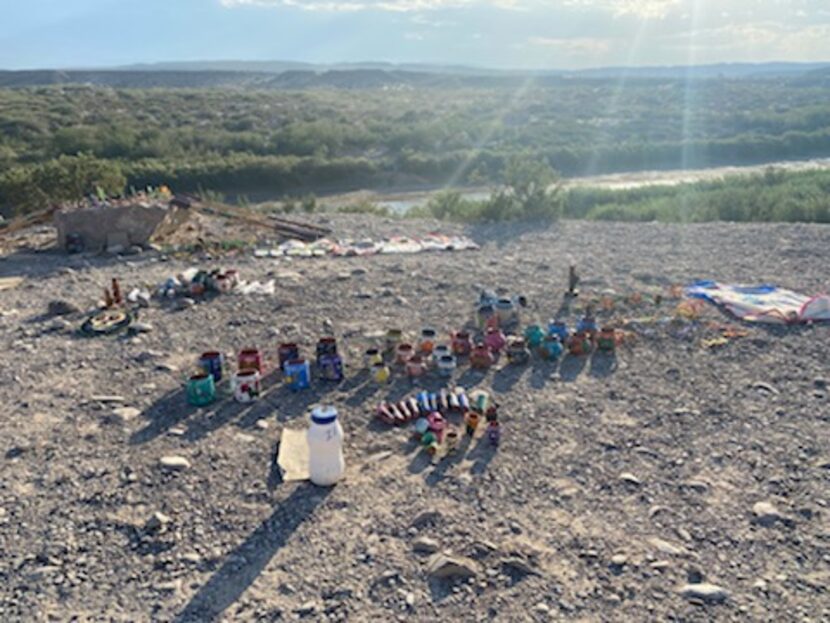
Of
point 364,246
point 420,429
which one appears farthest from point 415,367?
point 364,246

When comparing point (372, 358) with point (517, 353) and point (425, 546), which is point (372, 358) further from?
point (425, 546)

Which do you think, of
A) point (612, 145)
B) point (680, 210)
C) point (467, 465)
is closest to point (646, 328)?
point (467, 465)

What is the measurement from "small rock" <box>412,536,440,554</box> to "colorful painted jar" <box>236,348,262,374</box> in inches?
108

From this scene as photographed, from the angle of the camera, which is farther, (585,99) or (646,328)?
(585,99)

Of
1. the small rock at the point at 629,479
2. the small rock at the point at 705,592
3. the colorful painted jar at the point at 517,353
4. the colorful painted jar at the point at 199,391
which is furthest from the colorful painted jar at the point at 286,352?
the small rock at the point at 705,592

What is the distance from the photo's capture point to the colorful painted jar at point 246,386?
6.13 meters

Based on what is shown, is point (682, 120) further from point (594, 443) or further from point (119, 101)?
point (594, 443)

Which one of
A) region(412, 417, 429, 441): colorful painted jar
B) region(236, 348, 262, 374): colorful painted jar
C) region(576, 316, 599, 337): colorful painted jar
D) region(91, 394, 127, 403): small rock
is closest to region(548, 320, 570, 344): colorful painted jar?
region(576, 316, 599, 337): colorful painted jar

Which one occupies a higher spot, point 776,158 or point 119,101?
point 119,101

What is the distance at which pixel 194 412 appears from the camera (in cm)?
601

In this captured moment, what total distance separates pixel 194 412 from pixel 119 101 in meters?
52.0

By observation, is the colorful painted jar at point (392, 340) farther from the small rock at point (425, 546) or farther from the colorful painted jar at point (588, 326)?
the small rock at point (425, 546)

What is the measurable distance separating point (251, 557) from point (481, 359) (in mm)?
3222

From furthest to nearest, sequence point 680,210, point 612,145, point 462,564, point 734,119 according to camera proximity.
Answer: point 734,119, point 612,145, point 680,210, point 462,564
